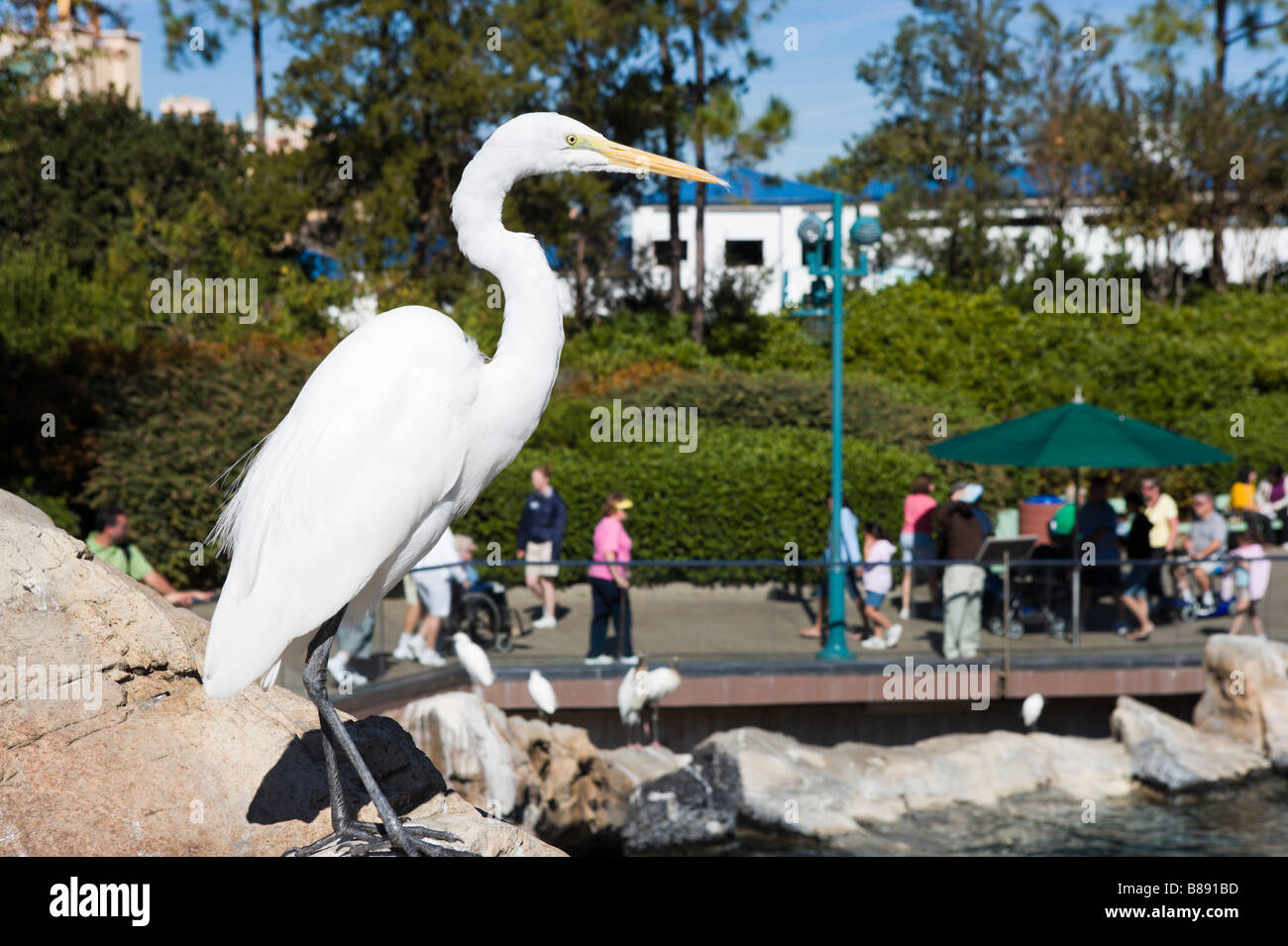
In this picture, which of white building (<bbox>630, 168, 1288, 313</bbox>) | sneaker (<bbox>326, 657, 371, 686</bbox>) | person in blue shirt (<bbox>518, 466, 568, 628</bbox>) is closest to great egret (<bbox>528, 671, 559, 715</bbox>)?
sneaker (<bbox>326, 657, 371, 686</bbox>)

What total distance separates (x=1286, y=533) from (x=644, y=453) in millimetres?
10765

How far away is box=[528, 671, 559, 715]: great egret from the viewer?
1198 centimetres

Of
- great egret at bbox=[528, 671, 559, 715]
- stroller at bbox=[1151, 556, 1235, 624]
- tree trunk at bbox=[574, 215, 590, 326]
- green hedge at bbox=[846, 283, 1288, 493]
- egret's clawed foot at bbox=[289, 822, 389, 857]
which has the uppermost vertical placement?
tree trunk at bbox=[574, 215, 590, 326]

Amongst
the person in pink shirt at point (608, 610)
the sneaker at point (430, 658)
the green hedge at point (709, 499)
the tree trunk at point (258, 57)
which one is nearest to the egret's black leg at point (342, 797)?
the sneaker at point (430, 658)

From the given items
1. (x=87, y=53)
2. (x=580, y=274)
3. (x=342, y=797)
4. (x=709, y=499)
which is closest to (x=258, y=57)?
(x=580, y=274)

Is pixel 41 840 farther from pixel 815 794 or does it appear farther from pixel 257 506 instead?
pixel 815 794

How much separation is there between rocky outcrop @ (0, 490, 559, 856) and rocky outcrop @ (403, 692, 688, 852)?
6137 millimetres

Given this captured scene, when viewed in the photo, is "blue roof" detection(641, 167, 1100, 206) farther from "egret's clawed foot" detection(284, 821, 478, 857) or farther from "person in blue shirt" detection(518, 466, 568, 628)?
"egret's clawed foot" detection(284, 821, 478, 857)

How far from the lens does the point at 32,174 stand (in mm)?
29125

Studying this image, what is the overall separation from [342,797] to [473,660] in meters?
7.66

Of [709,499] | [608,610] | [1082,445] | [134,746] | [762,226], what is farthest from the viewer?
[762,226]

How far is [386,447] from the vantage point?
3871mm

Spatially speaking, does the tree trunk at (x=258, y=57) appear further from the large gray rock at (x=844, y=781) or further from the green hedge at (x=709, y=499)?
the large gray rock at (x=844, y=781)

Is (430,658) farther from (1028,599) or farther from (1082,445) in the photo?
(1082,445)
